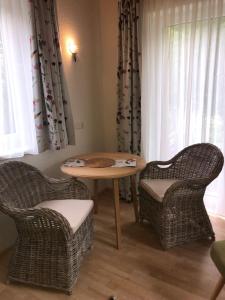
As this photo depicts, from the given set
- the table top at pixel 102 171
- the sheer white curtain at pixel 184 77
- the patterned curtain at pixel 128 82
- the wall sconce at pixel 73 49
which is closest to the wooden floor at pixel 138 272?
the table top at pixel 102 171

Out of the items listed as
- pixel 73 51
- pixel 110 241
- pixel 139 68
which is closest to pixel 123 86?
pixel 139 68

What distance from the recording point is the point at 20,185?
2.07 meters

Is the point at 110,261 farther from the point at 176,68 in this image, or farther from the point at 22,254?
the point at 176,68

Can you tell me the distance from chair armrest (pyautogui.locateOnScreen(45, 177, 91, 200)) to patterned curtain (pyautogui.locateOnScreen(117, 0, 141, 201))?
981 mm

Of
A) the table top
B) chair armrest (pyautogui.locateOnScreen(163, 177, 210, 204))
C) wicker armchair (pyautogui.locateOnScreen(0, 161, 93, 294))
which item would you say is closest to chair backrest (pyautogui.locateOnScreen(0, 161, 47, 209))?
wicker armchair (pyautogui.locateOnScreen(0, 161, 93, 294))

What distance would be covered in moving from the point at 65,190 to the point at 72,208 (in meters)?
0.29

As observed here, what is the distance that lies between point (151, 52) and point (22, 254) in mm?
2311

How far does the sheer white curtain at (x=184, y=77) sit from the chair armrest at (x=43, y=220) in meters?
1.61

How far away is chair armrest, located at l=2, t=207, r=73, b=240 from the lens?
1.71 m

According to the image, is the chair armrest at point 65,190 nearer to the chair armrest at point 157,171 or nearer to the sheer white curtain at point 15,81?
the sheer white curtain at point 15,81

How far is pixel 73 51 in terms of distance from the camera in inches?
111

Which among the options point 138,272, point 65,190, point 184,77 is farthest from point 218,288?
point 184,77

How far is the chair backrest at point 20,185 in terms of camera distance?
1914mm

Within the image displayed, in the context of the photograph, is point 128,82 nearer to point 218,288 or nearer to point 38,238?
point 38,238
